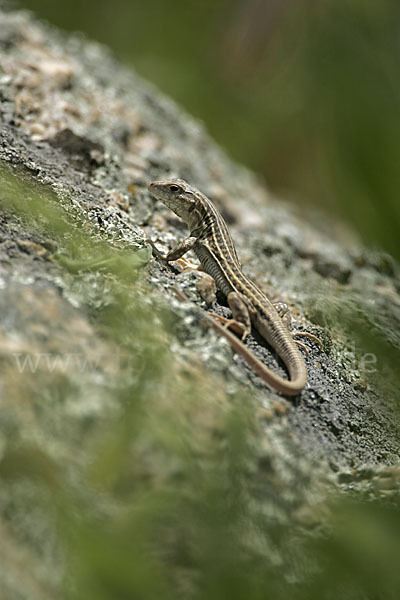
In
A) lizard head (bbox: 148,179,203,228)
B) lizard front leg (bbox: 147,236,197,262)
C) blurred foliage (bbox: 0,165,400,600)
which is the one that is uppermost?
blurred foliage (bbox: 0,165,400,600)

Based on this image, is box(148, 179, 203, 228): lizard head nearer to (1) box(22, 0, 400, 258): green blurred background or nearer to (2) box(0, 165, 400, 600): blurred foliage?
(1) box(22, 0, 400, 258): green blurred background

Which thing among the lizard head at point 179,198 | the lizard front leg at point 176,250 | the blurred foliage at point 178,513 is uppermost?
the blurred foliage at point 178,513

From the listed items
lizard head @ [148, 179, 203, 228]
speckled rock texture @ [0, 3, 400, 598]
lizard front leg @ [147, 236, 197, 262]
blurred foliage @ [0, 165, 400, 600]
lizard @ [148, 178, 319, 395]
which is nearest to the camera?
blurred foliage @ [0, 165, 400, 600]

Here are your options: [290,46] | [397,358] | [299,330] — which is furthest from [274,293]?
[290,46]

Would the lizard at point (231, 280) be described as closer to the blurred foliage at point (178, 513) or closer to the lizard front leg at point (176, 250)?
the lizard front leg at point (176, 250)

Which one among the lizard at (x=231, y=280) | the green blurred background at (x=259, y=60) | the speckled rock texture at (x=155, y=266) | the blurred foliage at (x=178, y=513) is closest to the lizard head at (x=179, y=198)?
the lizard at (x=231, y=280)

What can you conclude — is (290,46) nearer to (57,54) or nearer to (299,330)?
(57,54)

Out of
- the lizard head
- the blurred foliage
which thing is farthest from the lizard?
the blurred foliage
